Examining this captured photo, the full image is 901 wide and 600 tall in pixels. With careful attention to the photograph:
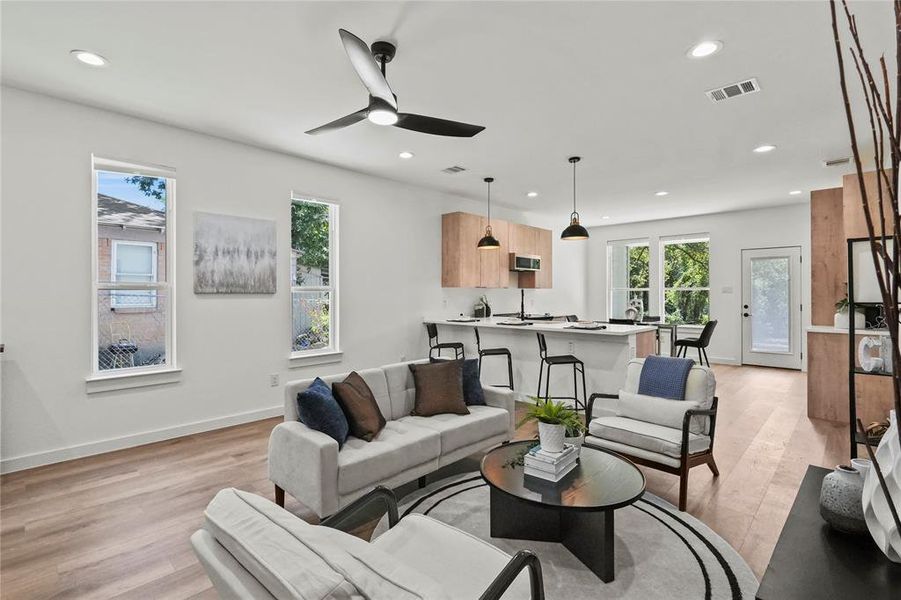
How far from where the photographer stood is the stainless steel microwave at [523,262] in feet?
25.0

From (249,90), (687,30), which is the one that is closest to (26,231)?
(249,90)

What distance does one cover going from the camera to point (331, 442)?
2.54 m

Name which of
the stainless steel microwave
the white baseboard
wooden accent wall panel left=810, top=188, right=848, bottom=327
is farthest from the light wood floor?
the stainless steel microwave

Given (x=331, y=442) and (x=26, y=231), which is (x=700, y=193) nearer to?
(x=331, y=442)

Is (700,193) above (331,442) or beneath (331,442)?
above

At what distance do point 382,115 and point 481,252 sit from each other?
15.1 feet

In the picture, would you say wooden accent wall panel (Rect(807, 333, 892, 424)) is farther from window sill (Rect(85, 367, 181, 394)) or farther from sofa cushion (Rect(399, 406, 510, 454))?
window sill (Rect(85, 367, 181, 394))

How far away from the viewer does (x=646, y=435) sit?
3.02m

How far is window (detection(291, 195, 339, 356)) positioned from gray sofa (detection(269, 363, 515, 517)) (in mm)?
2212

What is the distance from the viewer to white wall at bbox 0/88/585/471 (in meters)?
3.52

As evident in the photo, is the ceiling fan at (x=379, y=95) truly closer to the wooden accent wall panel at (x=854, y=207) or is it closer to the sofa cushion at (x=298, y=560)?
the sofa cushion at (x=298, y=560)

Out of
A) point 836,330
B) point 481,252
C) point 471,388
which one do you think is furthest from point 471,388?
point 836,330

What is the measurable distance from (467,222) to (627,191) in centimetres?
239

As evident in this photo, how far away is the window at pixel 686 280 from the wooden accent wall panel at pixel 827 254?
3084 millimetres
